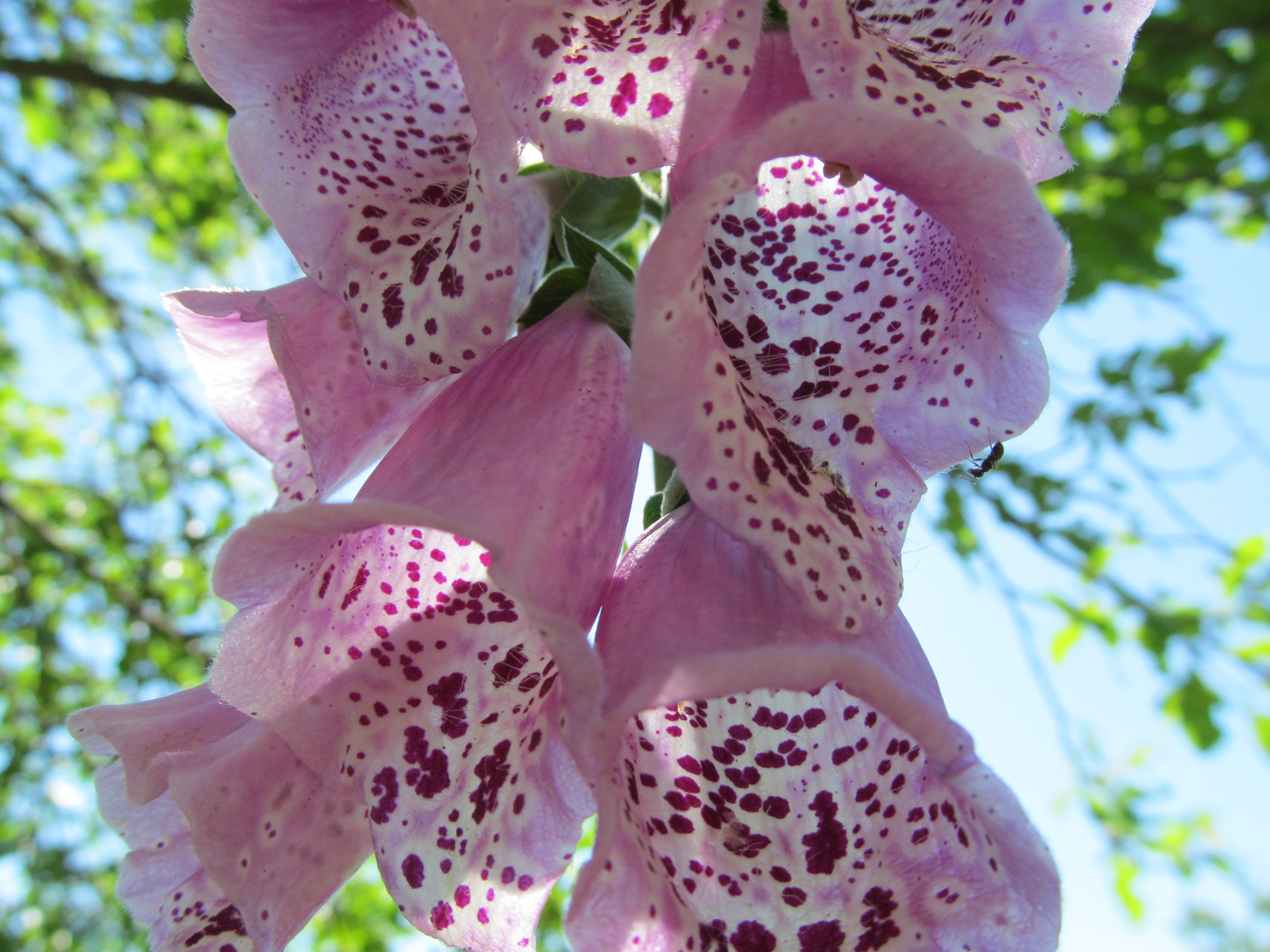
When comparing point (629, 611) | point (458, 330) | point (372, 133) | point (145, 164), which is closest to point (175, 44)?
point (145, 164)

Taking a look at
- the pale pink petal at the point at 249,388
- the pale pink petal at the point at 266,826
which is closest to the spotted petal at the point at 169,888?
the pale pink petal at the point at 266,826

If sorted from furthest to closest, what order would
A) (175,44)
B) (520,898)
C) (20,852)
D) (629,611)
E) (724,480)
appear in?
(20,852)
(175,44)
(520,898)
(629,611)
(724,480)

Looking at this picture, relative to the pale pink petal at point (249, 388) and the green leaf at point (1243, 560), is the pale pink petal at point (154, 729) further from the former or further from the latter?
the green leaf at point (1243, 560)

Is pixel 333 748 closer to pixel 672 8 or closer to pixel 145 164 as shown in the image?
pixel 672 8

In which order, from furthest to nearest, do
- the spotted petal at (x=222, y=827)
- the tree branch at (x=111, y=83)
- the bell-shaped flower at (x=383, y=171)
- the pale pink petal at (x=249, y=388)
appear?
the tree branch at (x=111, y=83)
the pale pink petal at (x=249, y=388)
the spotted petal at (x=222, y=827)
the bell-shaped flower at (x=383, y=171)

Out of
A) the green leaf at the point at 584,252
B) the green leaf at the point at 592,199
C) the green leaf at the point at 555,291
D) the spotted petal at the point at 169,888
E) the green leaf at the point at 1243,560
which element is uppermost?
the green leaf at the point at 592,199

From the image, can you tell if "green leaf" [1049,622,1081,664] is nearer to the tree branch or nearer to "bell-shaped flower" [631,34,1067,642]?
"bell-shaped flower" [631,34,1067,642]

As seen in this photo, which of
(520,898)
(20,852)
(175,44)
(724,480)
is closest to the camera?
(724,480)
